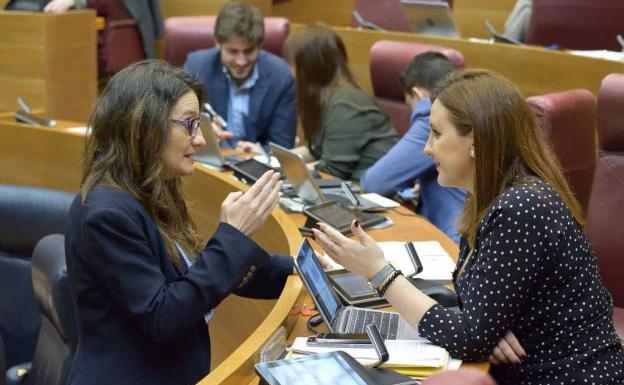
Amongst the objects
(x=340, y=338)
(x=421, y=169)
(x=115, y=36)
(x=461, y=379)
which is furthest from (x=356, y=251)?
(x=115, y=36)

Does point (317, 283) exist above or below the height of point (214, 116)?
above

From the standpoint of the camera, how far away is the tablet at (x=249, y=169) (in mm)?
3098

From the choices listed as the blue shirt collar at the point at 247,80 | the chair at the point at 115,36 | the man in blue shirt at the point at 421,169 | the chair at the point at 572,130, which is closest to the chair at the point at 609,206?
the chair at the point at 572,130

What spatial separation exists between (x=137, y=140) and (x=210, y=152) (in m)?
1.67

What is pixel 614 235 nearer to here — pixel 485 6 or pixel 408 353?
pixel 408 353

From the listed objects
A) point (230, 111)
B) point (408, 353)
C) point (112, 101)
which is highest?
point (112, 101)

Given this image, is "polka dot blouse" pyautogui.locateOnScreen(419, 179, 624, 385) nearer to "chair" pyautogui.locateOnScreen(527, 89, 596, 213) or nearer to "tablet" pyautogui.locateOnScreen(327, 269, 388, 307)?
"tablet" pyautogui.locateOnScreen(327, 269, 388, 307)

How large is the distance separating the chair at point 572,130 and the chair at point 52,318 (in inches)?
53.7

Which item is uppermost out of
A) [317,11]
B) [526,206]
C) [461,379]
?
[461,379]

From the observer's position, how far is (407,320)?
5.74ft

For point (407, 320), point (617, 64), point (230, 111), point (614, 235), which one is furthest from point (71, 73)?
point (407, 320)

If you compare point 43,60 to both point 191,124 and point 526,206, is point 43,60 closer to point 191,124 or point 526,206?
point 191,124

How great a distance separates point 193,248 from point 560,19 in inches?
114

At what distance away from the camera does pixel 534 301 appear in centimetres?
171
